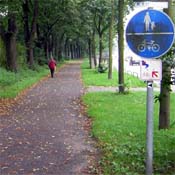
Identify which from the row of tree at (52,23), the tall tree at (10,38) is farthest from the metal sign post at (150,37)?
the tall tree at (10,38)

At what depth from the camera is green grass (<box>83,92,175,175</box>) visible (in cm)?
823

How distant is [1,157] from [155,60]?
12.7 feet

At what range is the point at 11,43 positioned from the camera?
1296 inches

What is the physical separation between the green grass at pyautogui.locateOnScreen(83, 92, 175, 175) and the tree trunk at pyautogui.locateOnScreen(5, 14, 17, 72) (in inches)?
665

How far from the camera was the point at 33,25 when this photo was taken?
40000 millimetres

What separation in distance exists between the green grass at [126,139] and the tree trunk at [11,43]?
1688 centimetres

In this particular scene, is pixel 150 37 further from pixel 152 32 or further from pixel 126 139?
pixel 126 139

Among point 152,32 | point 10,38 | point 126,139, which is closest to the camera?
point 152,32

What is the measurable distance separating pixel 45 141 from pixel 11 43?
23139 millimetres

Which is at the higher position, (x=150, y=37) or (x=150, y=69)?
(x=150, y=37)

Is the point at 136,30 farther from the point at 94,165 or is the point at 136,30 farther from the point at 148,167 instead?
the point at 94,165

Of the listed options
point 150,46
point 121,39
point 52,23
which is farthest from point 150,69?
point 52,23

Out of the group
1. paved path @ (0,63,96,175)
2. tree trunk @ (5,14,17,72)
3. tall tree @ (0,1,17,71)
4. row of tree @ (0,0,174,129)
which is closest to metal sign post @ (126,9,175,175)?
paved path @ (0,63,96,175)

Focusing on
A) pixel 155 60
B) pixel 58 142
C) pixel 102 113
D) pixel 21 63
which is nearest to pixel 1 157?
pixel 58 142
